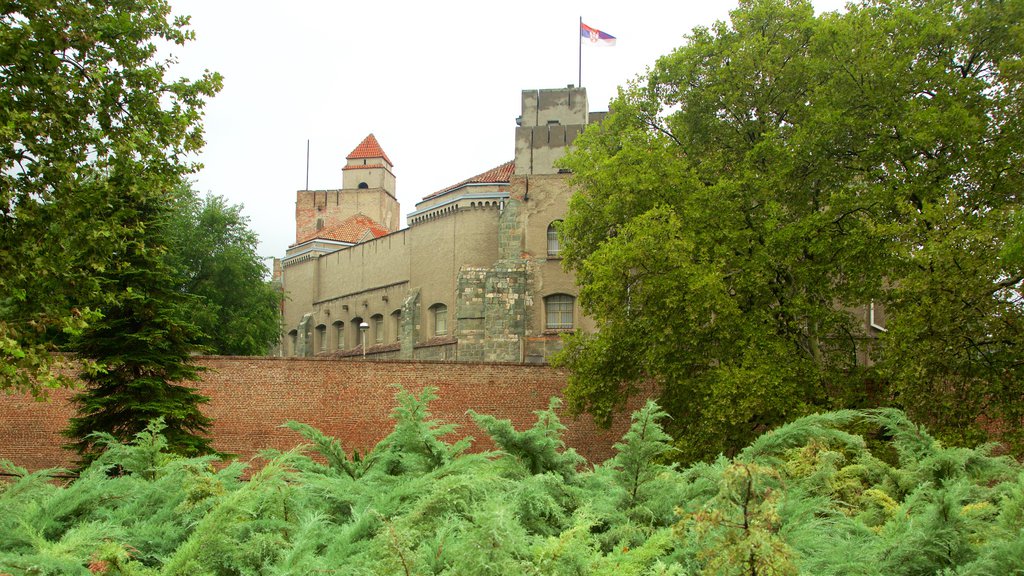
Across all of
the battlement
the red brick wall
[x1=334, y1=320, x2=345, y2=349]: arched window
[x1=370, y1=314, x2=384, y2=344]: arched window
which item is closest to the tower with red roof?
[x1=334, y1=320, x2=345, y2=349]: arched window

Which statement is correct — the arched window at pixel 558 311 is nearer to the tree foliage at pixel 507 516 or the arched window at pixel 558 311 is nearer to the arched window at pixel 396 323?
the arched window at pixel 396 323

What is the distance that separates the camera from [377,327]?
47094 mm

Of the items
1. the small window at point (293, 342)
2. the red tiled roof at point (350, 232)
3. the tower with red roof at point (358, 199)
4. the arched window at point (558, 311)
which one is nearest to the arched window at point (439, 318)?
the arched window at point (558, 311)

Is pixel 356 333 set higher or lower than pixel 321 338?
higher

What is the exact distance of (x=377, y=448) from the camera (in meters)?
6.00

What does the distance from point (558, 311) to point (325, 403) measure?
14.8 meters

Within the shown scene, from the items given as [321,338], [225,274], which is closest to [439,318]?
[225,274]

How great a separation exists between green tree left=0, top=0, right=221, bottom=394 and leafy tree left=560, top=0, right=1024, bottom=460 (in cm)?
942

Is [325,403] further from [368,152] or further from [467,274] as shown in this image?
[368,152]

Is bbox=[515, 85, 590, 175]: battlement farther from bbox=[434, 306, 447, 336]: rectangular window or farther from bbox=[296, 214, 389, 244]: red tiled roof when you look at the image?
bbox=[296, 214, 389, 244]: red tiled roof

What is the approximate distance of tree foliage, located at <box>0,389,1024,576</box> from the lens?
330 cm

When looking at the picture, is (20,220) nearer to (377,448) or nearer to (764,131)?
(377,448)

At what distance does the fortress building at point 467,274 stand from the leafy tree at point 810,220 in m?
7.00

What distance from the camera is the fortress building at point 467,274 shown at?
3466 centimetres
